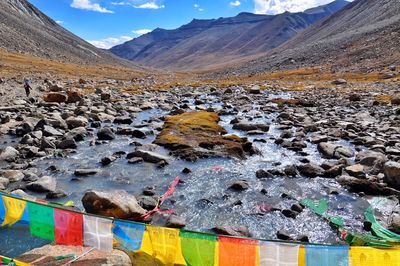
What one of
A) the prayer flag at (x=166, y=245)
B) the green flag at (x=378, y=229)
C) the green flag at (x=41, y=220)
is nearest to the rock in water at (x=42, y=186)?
the green flag at (x=41, y=220)

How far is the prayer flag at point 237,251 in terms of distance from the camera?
4777 mm

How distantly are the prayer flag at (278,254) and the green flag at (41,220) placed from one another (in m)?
3.18

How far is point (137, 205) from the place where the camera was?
28.8 ft

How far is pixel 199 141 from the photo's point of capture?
15.6m

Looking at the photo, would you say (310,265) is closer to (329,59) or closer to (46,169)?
(46,169)

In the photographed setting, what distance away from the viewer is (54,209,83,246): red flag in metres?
5.66

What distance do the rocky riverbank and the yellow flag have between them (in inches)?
76.2

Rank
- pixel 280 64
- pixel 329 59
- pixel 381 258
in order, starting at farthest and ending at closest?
1. pixel 280 64
2. pixel 329 59
3. pixel 381 258

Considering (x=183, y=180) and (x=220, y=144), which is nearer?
(x=183, y=180)

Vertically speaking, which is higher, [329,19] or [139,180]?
[329,19]

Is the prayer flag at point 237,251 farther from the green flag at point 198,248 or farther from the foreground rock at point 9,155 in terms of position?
the foreground rock at point 9,155

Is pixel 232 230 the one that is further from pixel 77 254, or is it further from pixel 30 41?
pixel 30 41

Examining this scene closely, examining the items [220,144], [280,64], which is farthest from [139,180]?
[280,64]

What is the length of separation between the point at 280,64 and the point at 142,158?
78.0 metres
